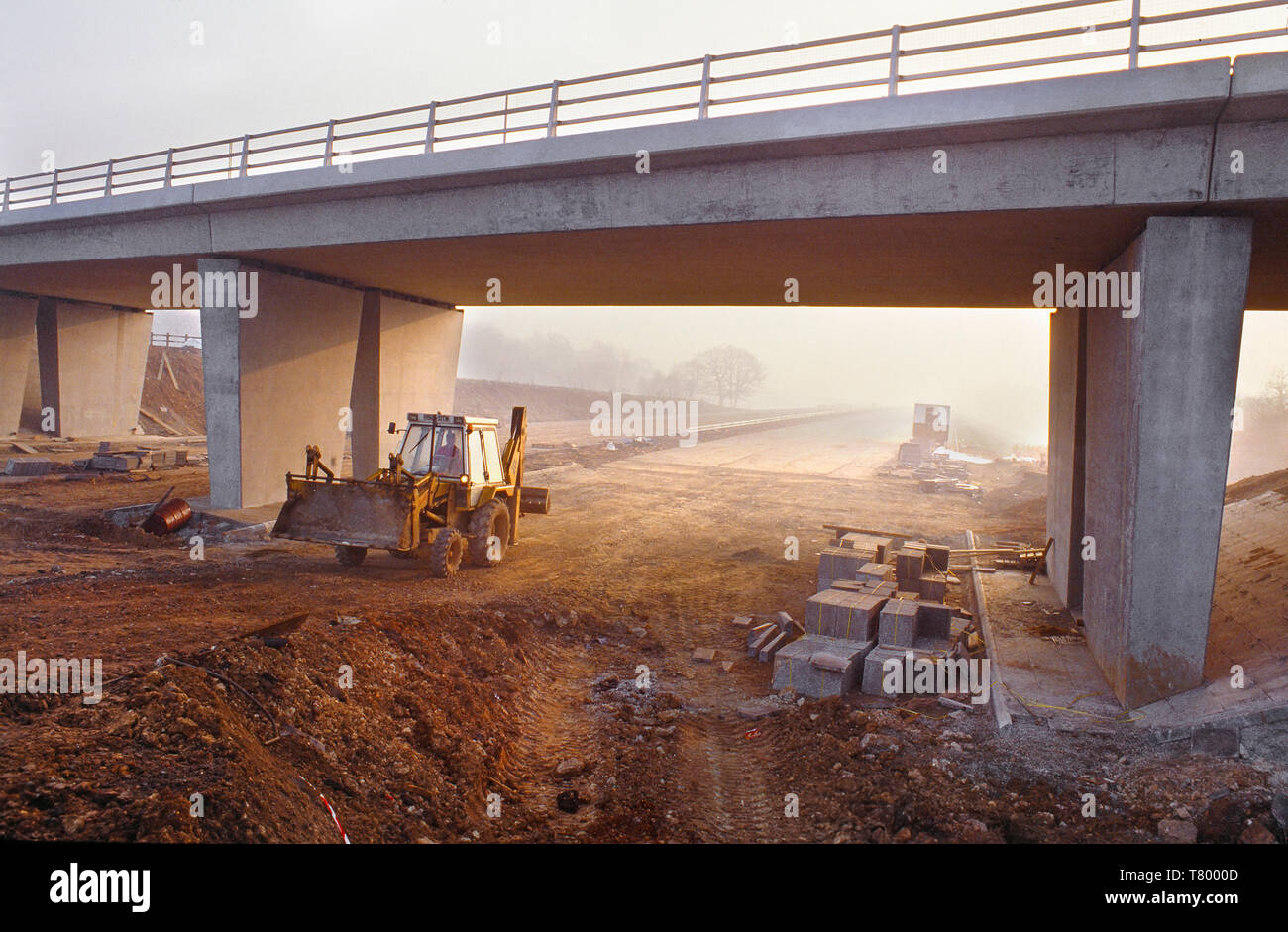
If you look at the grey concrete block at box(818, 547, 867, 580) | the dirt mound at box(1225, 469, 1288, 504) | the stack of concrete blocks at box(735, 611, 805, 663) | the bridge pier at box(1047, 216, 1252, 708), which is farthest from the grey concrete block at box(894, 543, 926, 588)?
the dirt mound at box(1225, 469, 1288, 504)

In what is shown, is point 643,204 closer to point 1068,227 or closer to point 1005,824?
point 1068,227

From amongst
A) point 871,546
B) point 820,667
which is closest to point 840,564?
point 871,546

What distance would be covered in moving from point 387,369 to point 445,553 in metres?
9.28

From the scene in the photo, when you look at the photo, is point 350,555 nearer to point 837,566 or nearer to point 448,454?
point 448,454

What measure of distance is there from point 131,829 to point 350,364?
614 inches

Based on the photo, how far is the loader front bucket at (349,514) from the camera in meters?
11.2

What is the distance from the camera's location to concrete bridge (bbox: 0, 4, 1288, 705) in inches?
282

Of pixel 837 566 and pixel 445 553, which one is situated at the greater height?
pixel 445 553

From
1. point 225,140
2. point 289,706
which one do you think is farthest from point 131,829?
point 225,140

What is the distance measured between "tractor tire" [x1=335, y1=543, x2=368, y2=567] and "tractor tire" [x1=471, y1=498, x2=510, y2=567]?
182 cm

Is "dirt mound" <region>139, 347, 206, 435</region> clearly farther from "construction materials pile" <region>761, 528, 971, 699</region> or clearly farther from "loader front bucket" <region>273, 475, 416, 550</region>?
"construction materials pile" <region>761, 528, 971, 699</region>

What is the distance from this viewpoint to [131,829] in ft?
12.9

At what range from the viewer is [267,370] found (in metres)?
16.1

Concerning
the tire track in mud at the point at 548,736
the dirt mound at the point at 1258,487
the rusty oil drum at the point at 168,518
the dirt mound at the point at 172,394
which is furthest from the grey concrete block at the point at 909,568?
the dirt mound at the point at 172,394
